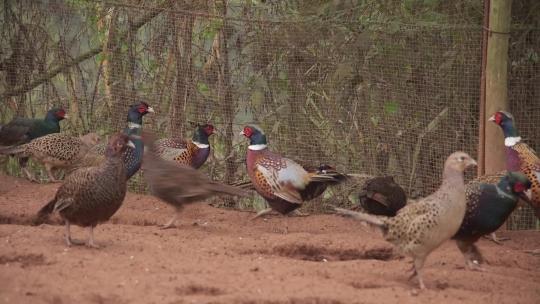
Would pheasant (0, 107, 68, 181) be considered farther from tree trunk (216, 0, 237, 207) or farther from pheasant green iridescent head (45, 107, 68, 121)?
tree trunk (216, 0, 237, 207)

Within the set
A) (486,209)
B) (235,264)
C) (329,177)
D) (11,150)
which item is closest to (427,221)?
(486,209)

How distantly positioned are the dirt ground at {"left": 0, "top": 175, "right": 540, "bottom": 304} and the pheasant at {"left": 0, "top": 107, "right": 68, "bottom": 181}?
1.29 meters

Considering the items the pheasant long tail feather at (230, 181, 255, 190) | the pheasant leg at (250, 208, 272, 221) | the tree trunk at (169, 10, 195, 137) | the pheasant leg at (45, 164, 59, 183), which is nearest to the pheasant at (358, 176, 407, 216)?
the pheasant leg at (250, 208, 272, 221)

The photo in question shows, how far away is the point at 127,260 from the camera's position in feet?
23.5

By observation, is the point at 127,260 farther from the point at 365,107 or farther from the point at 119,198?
the point at 365,107

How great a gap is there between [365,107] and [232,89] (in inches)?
54.8

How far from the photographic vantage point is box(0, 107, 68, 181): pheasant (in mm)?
10773

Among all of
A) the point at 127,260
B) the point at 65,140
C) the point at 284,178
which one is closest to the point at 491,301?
the point at 127,260

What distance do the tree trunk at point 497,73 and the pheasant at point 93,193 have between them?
3.43 meters

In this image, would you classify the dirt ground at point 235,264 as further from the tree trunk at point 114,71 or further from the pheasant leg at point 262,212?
the tree trunk at point 114,71

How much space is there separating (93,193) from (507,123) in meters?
3.67

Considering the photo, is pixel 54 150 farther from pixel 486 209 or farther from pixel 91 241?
pixel 486 209

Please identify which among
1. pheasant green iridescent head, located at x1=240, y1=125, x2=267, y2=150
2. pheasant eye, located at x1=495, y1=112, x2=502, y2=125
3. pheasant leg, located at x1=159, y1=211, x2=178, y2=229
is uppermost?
pheasant eye, located at x1=495, y1=112, x2=502, y2=125

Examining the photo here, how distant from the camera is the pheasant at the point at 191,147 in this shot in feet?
33.3
